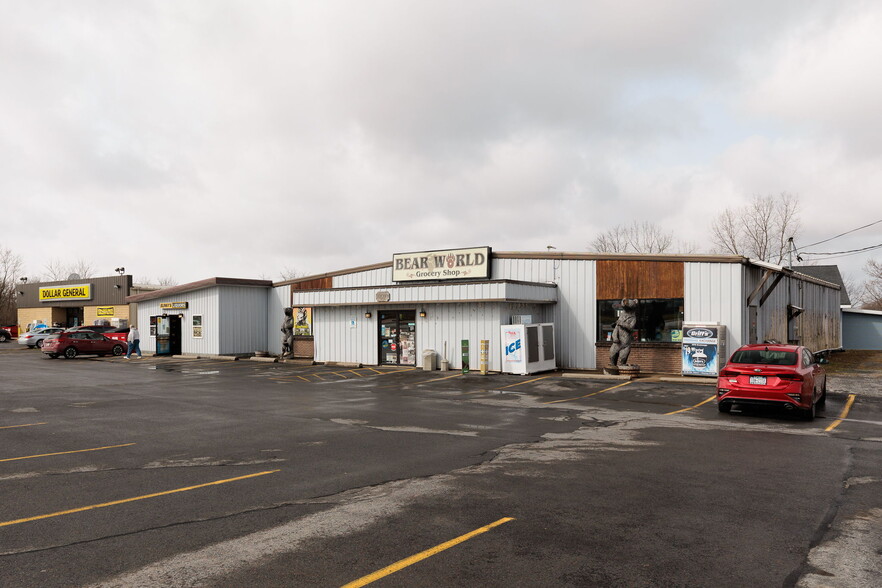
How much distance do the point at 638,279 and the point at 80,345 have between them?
32348mm

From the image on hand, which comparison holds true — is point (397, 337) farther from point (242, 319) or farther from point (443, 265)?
point (242, 319)

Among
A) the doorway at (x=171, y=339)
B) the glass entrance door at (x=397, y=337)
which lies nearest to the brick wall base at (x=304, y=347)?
the glass entrance door at (x=397, y=337)

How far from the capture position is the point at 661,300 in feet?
76.3

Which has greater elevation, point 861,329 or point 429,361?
point 861,329

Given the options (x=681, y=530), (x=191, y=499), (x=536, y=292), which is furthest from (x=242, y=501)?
(x=536, y=292)

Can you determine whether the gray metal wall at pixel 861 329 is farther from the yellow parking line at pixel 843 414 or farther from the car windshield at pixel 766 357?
the car windshield at pixel 766 357

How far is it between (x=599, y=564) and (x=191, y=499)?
15.4ft

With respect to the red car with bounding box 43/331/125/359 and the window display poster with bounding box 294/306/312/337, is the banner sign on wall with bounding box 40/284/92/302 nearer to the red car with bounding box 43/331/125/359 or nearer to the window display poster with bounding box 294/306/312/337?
the red car with bounding box 43/331/125/359

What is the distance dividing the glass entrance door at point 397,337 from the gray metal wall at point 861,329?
119 feet

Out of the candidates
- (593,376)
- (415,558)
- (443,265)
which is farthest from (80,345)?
(415,558)

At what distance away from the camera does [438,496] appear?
23.7 ft

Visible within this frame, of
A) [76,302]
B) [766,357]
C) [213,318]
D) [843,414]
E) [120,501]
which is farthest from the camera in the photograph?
[76,302]

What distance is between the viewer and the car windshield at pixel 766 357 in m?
13.6

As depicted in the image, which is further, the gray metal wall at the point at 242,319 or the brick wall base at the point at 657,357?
the gray metal wall at the point at 242,319
